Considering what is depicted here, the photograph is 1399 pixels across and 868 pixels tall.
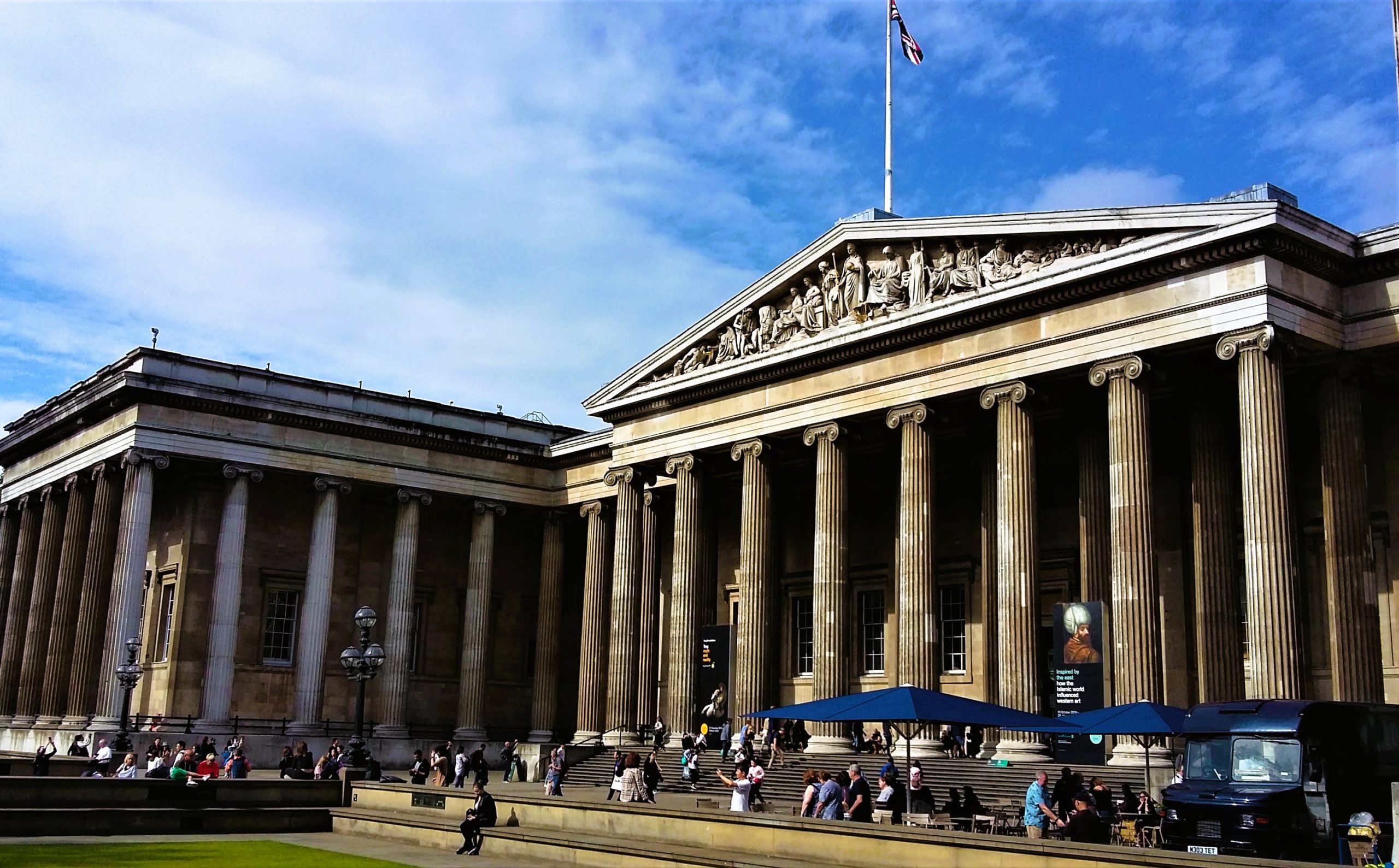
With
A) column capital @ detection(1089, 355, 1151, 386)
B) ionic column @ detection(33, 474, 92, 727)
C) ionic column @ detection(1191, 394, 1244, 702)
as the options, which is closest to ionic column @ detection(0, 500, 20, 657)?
ionic column @ detection(33, 474, 92, 727)

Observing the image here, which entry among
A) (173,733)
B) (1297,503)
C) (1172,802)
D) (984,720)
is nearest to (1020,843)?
(1172,802)

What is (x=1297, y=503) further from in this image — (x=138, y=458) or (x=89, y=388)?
(x=89, y=388)

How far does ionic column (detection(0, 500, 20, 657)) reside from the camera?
48.9 metres

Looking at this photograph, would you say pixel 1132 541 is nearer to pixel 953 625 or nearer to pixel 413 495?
pixel 953 625

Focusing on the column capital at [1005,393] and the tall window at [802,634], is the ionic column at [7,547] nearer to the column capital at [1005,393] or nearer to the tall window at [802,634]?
the tall window at [802,634]

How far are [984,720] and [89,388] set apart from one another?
33.3m

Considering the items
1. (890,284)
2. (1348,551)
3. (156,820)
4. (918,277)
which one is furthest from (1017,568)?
(156,820)

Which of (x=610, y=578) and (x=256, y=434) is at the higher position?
(x=256, y=434)

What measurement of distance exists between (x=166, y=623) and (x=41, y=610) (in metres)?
4.44

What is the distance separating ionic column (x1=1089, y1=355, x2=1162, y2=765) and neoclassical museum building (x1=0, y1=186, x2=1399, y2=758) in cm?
7

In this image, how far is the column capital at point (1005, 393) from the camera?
98.8ft

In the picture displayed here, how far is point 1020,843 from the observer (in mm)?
15789

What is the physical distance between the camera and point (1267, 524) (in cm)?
2525

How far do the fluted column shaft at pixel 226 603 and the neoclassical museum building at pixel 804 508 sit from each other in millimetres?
119
